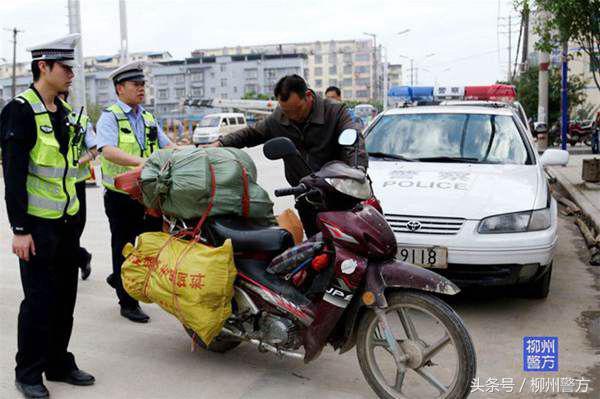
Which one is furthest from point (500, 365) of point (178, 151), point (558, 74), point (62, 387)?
point (558, 74)

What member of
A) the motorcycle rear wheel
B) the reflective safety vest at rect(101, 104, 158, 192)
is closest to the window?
the reflective safety vest at rect(101, 104, 158, 192)

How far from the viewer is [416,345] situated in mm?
3371

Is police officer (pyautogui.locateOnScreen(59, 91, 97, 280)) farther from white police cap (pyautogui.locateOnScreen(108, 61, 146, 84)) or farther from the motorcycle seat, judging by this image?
white police cap (pyautogui.locateOnScreen(108, 61, 146, 84))

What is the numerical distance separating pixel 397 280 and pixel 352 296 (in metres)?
0.25

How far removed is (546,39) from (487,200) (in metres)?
7.67

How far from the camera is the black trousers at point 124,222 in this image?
4.82 m

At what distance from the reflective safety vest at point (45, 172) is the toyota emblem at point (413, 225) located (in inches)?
94.4

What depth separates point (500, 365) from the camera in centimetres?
405

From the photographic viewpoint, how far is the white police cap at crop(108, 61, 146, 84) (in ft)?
15.7

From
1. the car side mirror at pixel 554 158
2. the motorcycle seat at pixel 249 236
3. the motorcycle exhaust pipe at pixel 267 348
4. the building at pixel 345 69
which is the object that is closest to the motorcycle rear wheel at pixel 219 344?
the motorcycle exhaust pipe at pixel 267 348

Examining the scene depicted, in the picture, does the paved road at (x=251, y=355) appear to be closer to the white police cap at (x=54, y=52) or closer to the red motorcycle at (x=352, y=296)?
the red motorcycle at (x=352, y=296)

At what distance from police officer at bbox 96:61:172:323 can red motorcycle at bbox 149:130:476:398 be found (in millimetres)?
1408

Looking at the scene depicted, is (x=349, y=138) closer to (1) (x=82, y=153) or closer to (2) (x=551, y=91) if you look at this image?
(1) (x=82, y=153)

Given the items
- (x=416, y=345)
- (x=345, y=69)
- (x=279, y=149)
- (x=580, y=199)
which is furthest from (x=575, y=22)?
(x=345, y=69)
